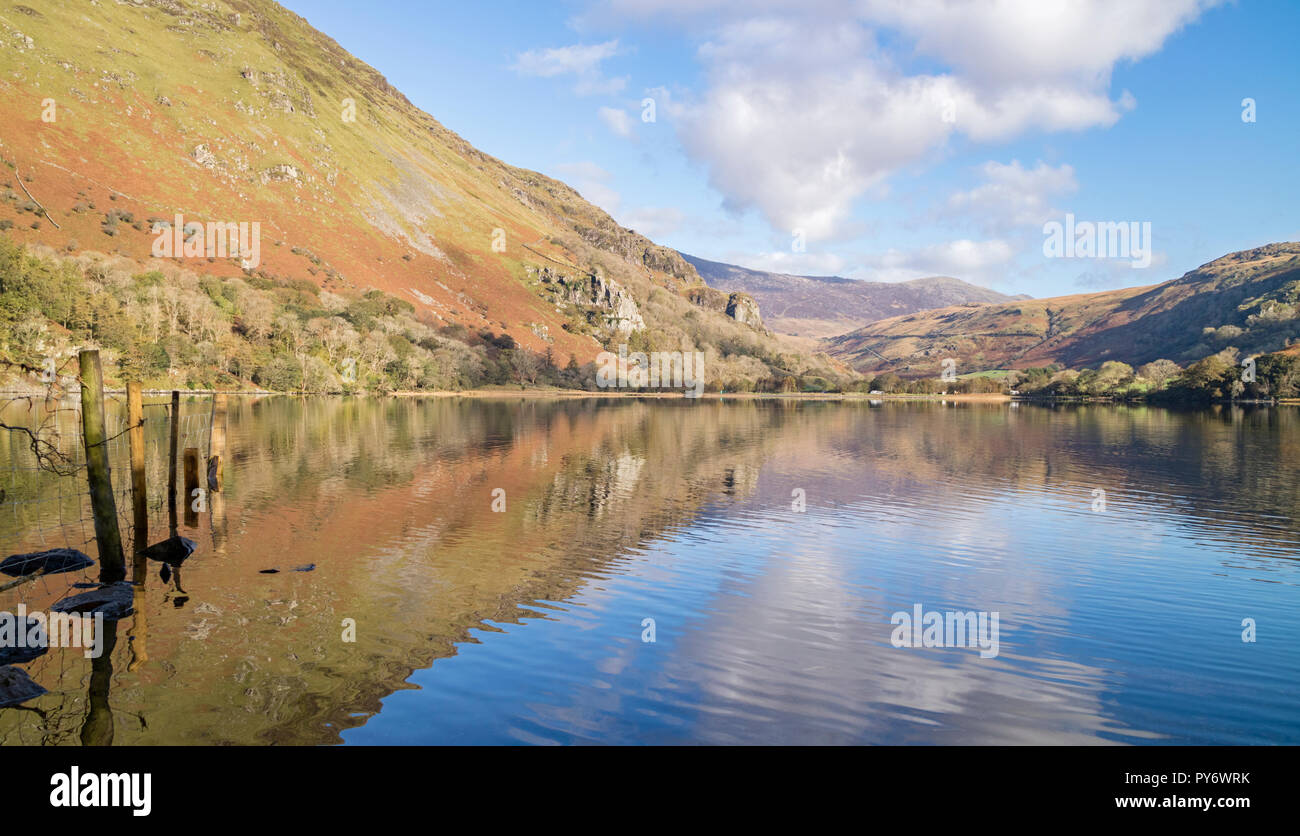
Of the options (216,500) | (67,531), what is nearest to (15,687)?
(67,531)

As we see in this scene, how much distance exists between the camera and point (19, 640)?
13516 millimetres

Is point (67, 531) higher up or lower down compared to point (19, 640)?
higher up

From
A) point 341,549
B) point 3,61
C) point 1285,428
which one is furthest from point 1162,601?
point 3,61

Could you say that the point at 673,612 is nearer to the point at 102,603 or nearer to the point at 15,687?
the point at 15,687

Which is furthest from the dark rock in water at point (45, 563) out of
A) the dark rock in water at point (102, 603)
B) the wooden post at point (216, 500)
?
the wooden post at point (216, 500)

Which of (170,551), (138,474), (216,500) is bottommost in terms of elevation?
(170,551)

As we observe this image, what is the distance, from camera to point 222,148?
19600 centimetres

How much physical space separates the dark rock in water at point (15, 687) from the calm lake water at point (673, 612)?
0.35m

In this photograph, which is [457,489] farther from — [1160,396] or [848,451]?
[1160,396]

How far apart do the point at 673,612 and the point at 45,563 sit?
16043mm

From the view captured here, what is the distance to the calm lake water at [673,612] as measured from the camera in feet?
36.3

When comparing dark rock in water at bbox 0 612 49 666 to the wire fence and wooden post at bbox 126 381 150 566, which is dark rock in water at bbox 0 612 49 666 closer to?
the wire fence

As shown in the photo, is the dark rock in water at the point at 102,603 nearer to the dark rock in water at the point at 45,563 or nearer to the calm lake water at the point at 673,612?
the calm lake water at the point at 673,612

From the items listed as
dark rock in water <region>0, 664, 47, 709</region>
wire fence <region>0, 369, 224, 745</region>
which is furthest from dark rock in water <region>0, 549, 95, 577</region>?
dark rock in water <region>0, 664, 47, 709</region>
